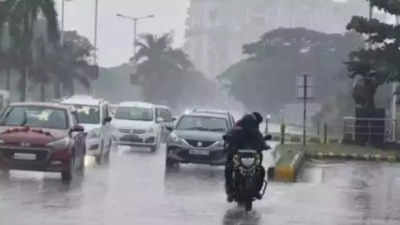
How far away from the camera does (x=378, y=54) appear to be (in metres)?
44.6

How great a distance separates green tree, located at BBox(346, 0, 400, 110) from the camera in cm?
4384

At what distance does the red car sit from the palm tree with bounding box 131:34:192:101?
104417 millimetres

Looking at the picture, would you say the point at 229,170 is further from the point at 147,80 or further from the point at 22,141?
the point at 147,80

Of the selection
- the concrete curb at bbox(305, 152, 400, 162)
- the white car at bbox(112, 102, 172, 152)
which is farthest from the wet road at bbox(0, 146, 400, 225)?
the white car at bbox(112, 102, 172, 152)

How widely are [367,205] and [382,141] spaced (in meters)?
26.0

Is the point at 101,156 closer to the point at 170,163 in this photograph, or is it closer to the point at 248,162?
the point at 170,163

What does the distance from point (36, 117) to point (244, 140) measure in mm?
6579

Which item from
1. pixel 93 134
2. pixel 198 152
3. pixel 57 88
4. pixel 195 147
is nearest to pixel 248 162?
pixel 198 152

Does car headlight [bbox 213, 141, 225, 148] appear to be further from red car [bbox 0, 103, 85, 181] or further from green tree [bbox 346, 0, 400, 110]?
green tree [bbox 346, 0, 400, 110]

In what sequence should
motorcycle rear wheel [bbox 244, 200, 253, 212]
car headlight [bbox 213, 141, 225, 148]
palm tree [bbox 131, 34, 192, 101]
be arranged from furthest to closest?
palm tree [bbox 131, 34, 192, 101], car headlight [bbox 213, 141, 225, 148], motorcycle rear wheel [bbox 244, 200, 253, 212]

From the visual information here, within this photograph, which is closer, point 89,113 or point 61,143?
point 61,143

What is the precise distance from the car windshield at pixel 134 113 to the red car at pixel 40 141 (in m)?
16.9

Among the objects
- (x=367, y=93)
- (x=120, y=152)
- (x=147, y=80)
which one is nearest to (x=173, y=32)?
(x=147, y=80)

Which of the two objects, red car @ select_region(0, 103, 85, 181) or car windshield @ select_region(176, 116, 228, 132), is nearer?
red car @ select_region(0, 103, 85, 181)
